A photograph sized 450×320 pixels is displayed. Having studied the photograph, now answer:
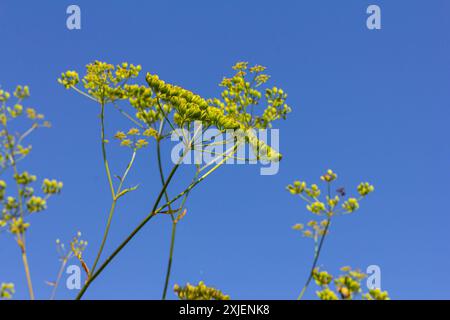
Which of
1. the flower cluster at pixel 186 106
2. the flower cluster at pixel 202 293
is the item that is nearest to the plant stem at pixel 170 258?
the flower cluster at pixel 202 293

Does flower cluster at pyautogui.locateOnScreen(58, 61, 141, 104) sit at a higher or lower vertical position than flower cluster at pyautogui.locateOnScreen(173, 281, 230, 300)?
higher

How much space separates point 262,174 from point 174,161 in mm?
1471

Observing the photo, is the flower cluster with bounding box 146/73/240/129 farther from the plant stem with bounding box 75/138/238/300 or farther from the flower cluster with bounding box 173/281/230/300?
the flower cluster with bounding box 173/281/230/300

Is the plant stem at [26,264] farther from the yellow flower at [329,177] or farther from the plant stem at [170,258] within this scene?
the yellow flower at [329,177]

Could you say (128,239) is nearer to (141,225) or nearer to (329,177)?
(141,225)

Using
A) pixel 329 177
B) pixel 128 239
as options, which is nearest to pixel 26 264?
pixel 128 239

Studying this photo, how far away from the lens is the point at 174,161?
5.98 m

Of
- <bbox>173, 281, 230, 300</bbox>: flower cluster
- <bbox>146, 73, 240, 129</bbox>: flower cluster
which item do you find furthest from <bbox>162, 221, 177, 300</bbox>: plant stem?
<bbox>146, 73, 240, 129</bbox>: flower cluster

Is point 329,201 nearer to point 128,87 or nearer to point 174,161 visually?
point 174,161

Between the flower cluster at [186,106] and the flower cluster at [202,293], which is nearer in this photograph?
the flower cluster at [202,293]

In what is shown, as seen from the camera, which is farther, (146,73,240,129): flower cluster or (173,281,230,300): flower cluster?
(146,73,240,129): flower cluster
